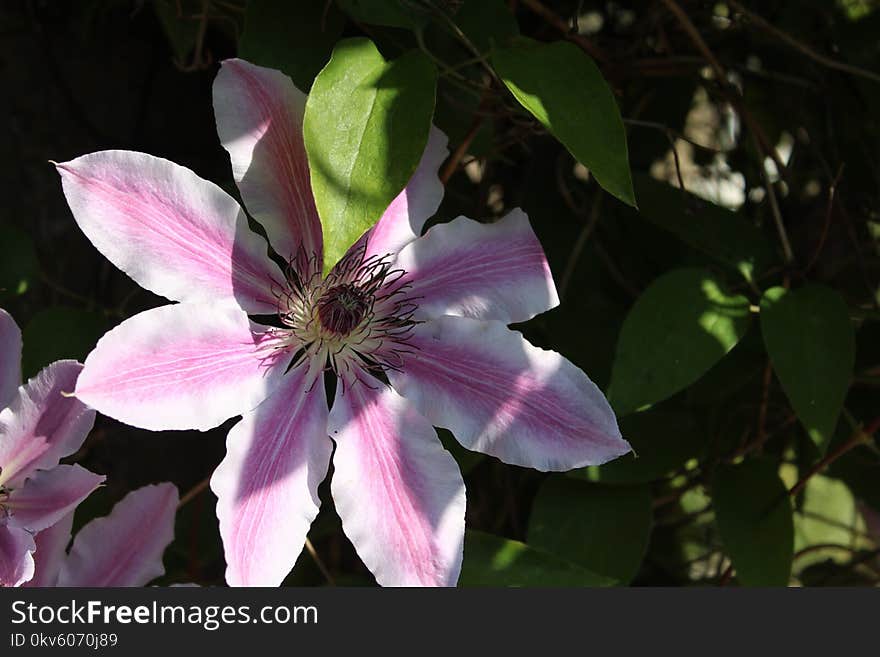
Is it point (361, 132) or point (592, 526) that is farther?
point (592, 526)

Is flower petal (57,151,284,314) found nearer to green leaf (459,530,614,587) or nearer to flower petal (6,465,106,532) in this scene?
flower petal (6,465,106,532)

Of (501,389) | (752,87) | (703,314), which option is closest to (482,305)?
(501,389)

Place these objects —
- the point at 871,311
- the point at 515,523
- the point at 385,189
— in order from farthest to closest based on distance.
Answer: the point at 515,523, the point at 871,311, the point at 385,189

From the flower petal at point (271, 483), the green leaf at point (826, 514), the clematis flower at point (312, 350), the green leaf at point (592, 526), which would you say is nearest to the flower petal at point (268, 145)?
the clematis flower at point (312, 350)

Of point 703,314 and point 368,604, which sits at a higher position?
point 703,314

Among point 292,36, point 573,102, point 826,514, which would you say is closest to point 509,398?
point 573,102

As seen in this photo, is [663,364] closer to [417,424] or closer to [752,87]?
[417,424]

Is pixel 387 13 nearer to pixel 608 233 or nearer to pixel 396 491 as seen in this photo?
pixel 396 491
